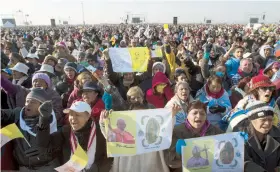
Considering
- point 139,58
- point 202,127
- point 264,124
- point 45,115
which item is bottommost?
point 202,127

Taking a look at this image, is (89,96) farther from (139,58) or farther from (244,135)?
(139,58)

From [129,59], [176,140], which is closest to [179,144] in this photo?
[176,140]

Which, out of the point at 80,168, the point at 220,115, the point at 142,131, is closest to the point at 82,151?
the point at 80,168

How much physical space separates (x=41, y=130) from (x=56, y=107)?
4.60 feet

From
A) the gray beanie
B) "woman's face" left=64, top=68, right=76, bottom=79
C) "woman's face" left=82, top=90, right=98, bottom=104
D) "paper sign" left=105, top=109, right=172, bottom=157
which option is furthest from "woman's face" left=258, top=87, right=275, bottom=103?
"woman's face" left=64, top=68, right=76, bottom=79

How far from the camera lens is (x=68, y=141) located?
3455 millimetres

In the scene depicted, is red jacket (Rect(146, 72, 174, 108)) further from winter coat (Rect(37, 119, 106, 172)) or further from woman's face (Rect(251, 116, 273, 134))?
woman's face (Rect(251, 116, 273, 134))

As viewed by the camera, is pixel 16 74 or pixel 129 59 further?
pixel 129 59

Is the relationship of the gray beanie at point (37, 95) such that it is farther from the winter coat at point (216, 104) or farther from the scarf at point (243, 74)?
the scarf at point (243, 74)

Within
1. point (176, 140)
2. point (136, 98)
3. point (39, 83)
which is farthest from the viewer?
point (39, 83)

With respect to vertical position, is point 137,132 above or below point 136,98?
below

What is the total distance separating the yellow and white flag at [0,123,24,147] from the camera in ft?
9.80

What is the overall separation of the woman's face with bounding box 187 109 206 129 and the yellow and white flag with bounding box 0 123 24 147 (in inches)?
77.8

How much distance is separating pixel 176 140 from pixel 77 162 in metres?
1.22
